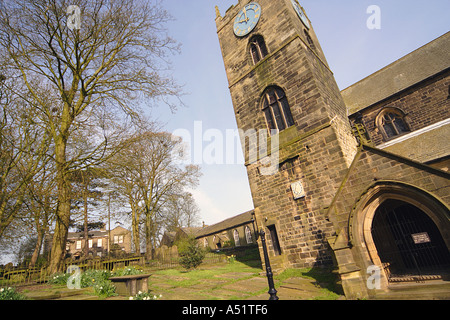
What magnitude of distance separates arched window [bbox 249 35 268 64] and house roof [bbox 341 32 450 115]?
8.02 m

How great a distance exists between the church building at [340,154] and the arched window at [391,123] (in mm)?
67

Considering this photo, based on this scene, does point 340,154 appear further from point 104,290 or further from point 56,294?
point 56,294

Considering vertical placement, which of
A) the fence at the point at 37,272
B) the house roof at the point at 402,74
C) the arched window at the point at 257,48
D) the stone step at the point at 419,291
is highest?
the arched window at the point at 257,48

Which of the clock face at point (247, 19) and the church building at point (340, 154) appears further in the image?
the clock face at point (247, 19)

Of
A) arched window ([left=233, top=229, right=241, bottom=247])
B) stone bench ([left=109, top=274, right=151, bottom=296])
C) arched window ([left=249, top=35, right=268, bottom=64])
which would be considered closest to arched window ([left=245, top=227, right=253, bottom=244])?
arched window ([left=233, top=229, right=241, bottom=247])

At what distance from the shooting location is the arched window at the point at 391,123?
577 inches

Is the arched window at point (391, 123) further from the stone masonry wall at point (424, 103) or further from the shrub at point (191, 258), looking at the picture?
the shrub at point (191, 258)

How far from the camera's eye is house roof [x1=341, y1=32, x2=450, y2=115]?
14391 mm

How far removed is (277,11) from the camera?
542 inches

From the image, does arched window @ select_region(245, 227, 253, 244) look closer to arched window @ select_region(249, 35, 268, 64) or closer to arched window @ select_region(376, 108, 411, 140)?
arched window @ select_region(376, 108, 411, 140)

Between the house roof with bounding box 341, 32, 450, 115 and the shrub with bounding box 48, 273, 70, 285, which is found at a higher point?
the house roof with bounding box 341, 32, 450, 115

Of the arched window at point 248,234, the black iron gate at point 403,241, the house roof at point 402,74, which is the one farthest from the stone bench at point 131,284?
the arched window at point 248,234

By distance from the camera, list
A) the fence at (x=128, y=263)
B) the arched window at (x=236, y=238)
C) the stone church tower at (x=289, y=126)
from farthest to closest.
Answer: the arched window at (x=236, y=238)
the fence at (x=128, y=263)
the stone church tower at (x=289, y=126)
